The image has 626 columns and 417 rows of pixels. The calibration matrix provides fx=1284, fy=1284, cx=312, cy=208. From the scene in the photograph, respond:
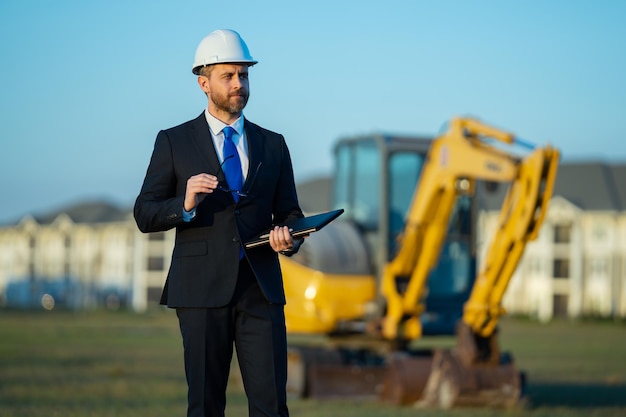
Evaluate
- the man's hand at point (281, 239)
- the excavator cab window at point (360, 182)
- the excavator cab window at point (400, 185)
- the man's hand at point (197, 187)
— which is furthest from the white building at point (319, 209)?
the man's hand at point (197, 187)

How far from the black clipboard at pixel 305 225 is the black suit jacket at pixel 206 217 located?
8 cm

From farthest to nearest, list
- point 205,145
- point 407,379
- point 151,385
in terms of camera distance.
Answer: point 151,385, point 407,379, point 205,145

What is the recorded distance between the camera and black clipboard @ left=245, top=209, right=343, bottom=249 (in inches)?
212

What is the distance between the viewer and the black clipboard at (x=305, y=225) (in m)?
5.39

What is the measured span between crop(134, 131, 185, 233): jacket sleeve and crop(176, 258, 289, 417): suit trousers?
1.34ft

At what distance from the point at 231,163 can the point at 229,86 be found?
13.7 inches

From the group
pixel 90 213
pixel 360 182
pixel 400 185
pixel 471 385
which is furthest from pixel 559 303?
pixel 471 385

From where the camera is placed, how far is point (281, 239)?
5.37m

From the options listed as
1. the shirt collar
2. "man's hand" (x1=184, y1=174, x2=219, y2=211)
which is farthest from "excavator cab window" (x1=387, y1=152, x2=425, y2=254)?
"man's hand" (x1=184, y1=174, x2=219, y2=211)

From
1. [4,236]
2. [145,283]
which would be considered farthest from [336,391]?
[4,236]

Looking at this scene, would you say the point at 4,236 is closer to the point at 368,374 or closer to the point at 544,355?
the point at 544,355

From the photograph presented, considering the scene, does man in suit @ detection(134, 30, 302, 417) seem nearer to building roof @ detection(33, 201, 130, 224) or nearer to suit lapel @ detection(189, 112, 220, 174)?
suit lapel @ detection(189, 112, 220, 174)

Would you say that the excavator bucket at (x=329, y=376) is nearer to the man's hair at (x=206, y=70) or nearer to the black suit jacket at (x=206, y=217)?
the black suit jacket at (x=206, y=217)

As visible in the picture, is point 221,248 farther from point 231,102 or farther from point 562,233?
point 562,233
